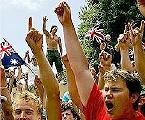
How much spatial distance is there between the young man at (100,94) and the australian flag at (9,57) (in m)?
7.47

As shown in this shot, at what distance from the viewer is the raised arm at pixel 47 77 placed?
3814 mm

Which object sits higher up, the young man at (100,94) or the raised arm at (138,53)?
the raised arm at (138,53)

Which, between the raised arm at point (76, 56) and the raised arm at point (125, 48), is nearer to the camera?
the raised arm at point (76, 56)

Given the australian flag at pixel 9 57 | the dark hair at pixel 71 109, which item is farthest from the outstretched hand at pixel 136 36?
the australian flag at pixel 9 57

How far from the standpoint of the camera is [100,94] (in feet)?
12.7

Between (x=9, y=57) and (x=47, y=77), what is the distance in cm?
785

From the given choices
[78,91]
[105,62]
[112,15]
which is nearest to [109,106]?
[78,91]

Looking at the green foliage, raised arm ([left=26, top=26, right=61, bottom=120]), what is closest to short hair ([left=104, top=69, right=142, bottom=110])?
raised arm ([left=26, top=26, right=61, bottom=120])

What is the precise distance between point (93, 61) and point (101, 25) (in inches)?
66.6

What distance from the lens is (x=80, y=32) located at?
27.2 meters

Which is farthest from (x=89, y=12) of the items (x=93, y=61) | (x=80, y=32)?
(x=93, y=61)

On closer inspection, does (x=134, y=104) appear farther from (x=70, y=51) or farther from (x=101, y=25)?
(x=101, y=25)

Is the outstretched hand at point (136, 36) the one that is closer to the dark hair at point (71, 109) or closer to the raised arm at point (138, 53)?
the raised arm at point (138, 53)

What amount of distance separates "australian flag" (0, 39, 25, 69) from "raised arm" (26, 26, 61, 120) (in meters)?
7.42
